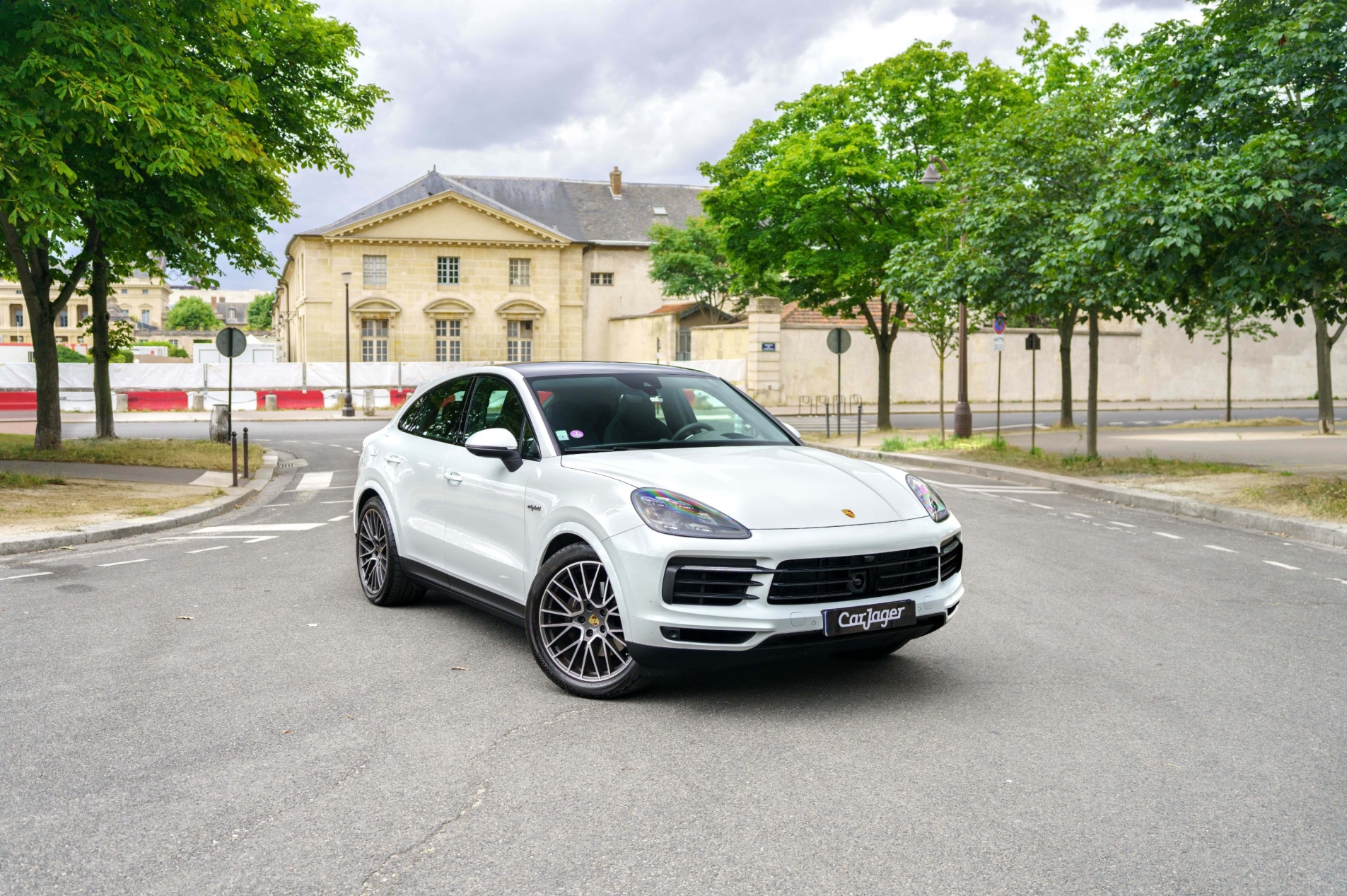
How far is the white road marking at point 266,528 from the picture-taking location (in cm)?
1209

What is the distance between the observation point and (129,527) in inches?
477

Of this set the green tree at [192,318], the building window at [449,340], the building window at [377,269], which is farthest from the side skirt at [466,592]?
the green tree at [192,318]

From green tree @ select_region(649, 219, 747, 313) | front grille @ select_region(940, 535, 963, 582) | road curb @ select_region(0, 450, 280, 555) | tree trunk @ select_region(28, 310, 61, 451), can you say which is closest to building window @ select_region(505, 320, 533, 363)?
green tree @ select_region(649, 219, 747, 313)

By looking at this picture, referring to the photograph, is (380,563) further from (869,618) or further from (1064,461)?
(1064,461)

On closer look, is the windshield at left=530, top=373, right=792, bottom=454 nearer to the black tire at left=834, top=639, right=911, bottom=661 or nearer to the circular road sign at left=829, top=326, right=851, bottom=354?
the black tire at left=834, top=639, right=911, bottom=661

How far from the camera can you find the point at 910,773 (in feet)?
14.5

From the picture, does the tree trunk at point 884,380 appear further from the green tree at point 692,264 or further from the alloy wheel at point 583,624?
the green tree at point 692,264

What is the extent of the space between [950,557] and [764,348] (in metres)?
39.2

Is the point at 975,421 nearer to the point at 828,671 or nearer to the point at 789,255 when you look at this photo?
the point at 789,255

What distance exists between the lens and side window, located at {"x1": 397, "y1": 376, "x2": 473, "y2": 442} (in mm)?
7074

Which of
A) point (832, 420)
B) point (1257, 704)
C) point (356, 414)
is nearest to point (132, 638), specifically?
point (1257, 704)

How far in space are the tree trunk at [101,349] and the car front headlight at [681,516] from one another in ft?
65.5

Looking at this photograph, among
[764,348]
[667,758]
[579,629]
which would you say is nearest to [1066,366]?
[764,348]

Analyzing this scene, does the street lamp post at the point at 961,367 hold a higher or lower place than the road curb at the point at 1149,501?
higher
